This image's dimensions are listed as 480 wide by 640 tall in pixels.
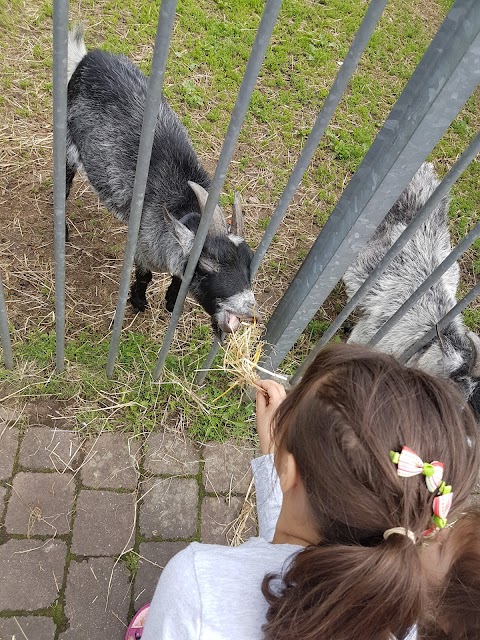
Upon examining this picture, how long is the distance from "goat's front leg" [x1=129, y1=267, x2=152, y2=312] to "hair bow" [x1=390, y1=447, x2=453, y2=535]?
312 centimetres

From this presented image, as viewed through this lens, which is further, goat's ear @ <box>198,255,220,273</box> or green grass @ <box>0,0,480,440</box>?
green grass @ <box>0,0,480,440</box>

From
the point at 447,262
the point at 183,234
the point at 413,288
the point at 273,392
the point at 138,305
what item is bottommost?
the point at 138,305

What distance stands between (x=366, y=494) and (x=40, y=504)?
2354 millimetres

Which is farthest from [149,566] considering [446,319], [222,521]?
[446,319]

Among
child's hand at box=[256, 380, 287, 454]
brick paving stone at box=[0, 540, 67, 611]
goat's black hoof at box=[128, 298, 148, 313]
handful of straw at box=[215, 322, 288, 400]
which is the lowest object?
brick paving stone at box=[0, 540, 67, 611]

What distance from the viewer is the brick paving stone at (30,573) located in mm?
2824

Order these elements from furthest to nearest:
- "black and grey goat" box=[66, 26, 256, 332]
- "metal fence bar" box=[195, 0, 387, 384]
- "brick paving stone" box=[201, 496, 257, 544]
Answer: "black and grey goat" box=[66, 26, 256, 332] → "brick paving stone" box=[201, 496, 257, 544] → "metal fence bar" box=[195, 0, 387, 384]

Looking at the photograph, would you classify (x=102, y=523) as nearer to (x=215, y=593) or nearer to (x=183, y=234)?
(x=215, y=593)

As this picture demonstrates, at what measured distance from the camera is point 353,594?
1348 mm

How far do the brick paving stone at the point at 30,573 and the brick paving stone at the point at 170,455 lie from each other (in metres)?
0.73

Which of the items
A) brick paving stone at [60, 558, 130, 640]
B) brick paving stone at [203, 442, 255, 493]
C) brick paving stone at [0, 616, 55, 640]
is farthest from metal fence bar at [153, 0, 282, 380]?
brick paving stone at [0, 616, 55, 640]

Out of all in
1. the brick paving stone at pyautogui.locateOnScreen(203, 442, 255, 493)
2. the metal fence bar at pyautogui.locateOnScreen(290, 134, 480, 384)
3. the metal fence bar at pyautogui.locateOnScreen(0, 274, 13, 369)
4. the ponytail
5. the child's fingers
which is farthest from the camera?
the brick paving stone at pyautogui.locateOnScreen(203, 442, 255, 493)

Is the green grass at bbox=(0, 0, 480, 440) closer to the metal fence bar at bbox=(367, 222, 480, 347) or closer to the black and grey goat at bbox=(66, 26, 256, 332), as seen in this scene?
the black and grey goat at bbox=(66, 26, 256, 332)

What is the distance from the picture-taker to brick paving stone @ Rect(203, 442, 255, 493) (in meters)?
3.50
